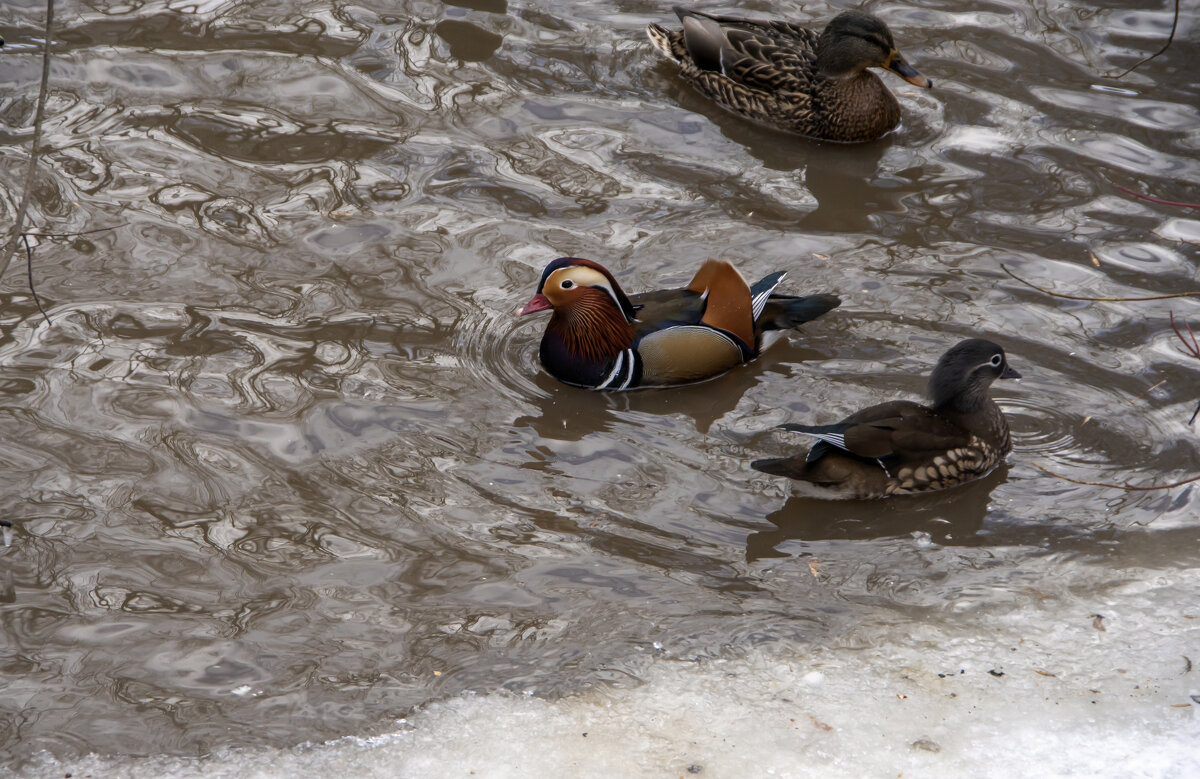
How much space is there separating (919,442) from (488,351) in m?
2.53

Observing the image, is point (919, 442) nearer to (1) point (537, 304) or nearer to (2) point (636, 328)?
(2) point (636, 328)

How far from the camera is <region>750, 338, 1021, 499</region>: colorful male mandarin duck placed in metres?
6.14

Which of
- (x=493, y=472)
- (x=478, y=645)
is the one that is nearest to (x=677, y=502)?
(x=493, y=472)

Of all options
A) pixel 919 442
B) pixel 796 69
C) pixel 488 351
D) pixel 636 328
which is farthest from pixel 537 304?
pixel 796 69

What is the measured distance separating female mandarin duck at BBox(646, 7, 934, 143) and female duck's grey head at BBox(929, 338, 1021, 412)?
3427 millimetres

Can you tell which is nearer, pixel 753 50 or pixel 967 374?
pixel 967 374

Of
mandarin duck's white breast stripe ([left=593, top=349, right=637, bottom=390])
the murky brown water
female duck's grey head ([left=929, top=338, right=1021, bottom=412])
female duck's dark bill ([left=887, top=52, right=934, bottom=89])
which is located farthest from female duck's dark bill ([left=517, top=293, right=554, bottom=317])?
female duck's dark bill ([left=887, top=52, right=934, bottom=89])

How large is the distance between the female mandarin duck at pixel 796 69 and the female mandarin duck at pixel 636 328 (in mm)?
2701

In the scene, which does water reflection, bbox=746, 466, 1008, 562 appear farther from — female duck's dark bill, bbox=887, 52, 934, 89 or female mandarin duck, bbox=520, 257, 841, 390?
female duck's dark bill, bbox=887, 52, 934, 89

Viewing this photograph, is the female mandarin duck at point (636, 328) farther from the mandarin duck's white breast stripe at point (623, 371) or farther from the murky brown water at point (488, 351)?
the murky brown water at point (488, 351)

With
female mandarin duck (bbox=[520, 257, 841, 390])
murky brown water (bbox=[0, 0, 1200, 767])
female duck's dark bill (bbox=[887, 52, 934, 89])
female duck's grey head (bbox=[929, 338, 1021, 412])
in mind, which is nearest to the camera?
murky brown water (bbox=[0, 0, 1200, 767])

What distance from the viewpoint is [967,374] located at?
636 centimetres

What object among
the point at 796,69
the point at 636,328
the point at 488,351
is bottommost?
the point at 488,351

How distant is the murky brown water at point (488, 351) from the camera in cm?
532
